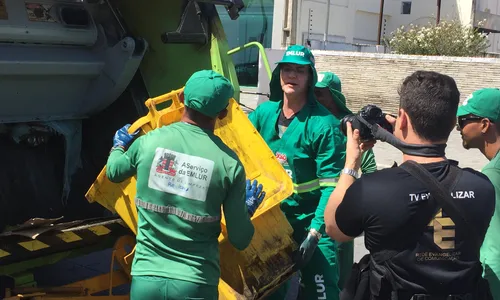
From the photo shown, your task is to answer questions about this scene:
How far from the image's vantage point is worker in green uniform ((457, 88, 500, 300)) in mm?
2176

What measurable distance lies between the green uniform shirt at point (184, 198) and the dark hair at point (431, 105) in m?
0.72

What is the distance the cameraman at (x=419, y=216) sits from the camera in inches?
67.2

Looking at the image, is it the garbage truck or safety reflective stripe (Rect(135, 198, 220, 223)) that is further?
the garbage truck

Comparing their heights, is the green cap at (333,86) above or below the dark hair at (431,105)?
below

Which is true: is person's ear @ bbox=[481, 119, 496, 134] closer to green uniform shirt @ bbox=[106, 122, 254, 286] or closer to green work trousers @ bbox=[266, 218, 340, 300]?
green uniform shirt @ bbox=[106, 122, 254, 286]

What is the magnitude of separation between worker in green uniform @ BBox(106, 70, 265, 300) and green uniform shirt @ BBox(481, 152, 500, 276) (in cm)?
90

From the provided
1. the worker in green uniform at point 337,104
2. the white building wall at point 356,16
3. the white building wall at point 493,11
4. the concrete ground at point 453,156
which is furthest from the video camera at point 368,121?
the white building wall at point 493,11

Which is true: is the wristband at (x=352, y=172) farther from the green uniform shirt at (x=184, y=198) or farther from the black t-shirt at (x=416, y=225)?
the green uniform shirt at (x=184, y=198)

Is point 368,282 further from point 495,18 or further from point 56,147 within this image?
point 495,18

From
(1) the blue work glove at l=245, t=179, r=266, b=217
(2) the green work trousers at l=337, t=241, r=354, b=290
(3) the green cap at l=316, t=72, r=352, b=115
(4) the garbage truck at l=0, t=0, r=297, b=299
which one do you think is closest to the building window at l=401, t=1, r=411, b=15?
(3) the green cap at l=316, t=72, r=352, b=115

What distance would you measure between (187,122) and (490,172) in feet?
3.74

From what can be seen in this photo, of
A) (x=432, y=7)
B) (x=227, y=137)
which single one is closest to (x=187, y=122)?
(x=227, y=137)

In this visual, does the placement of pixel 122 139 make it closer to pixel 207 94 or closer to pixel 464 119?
pixel 207 94

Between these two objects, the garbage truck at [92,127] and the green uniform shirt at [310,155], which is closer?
the garbage truck at [92,127]
